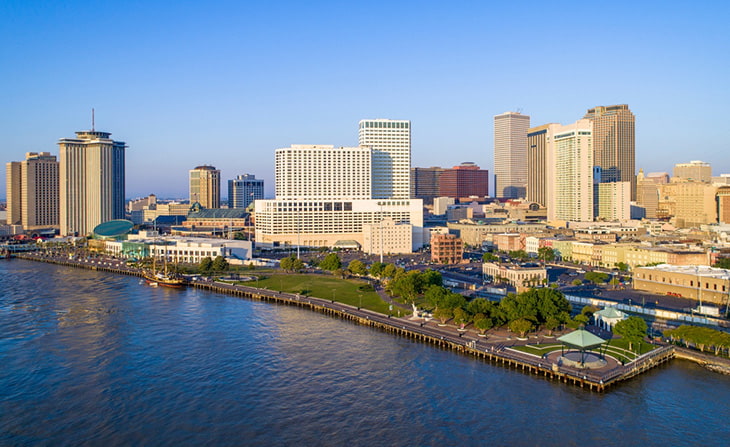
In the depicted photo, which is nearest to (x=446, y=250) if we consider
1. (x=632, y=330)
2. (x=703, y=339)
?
(x=632, y=330)

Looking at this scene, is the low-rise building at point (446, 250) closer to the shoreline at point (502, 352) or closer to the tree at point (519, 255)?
the tree at point (519, 255)

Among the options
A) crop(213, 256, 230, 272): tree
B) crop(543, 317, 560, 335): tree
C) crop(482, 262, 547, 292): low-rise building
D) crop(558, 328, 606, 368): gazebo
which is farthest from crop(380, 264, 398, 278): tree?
crop(558, 328, 606, 368): gazebo

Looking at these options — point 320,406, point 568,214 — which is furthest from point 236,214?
point 320,406

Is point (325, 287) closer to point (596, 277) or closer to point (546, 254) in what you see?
point (596, 277)

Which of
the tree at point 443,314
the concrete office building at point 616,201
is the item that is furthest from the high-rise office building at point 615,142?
the tree at point 443,314

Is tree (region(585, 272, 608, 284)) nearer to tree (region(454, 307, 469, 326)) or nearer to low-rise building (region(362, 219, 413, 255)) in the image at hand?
tree (region(454, 307, 469, 326))

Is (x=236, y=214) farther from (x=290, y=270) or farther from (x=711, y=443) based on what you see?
(x=711, y=443)
